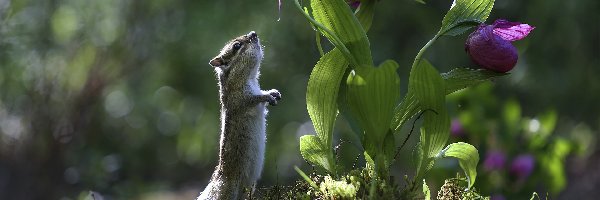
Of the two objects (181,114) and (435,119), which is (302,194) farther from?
(181,114)

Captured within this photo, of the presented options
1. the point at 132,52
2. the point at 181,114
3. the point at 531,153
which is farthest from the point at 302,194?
the point at 181,114

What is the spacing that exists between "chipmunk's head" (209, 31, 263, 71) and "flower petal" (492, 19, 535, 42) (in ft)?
1.31

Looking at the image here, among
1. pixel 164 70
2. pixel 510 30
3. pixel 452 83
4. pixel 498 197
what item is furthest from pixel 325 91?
pixel 164 70

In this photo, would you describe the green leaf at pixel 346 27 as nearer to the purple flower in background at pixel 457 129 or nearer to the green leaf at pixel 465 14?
the green leaf at pixel 465 14

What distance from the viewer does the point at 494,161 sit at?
324cm

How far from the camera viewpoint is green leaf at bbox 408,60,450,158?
137 centimetres

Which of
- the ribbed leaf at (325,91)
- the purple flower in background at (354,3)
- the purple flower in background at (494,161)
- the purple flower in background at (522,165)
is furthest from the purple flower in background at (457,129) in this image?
the ribbed leaf at (325,91)

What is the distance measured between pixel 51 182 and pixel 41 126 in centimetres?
34

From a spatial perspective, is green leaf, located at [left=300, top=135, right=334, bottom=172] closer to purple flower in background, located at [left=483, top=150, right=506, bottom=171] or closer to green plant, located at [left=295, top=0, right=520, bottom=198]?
green plant, located at [left=295, top=0, right=520, bottom=198]

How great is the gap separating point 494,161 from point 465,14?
1.87m

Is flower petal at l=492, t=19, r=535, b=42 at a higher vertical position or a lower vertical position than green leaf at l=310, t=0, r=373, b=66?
lower

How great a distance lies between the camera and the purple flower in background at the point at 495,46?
1.36m

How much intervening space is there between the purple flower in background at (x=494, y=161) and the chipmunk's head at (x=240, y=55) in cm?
194

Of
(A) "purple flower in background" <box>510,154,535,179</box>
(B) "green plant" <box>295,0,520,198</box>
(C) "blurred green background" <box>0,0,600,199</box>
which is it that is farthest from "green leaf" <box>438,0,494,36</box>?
(C) "blurred green background" <box>0,0,600,199</box>
